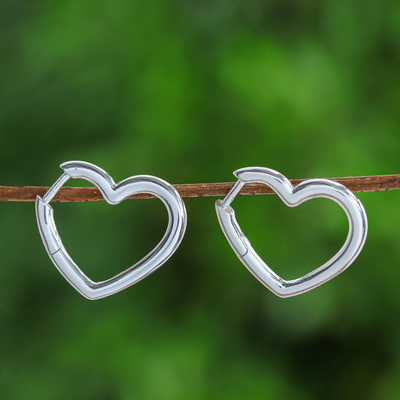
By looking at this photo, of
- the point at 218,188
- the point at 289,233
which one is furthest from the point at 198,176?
the point at 218,188

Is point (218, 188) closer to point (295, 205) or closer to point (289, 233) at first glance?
point (295, 205)

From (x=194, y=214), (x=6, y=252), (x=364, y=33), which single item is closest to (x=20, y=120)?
(x=6, y=252)

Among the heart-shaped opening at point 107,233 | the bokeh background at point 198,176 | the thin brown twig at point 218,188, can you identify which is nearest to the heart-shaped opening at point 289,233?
the bokeh background at point 198,176

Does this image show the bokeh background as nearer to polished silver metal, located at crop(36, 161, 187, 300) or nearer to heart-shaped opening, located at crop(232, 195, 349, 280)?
heart-shaped opening, located at crop(232, 195, 349, 280)

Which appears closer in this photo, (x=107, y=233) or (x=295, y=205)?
(x=295, y=205)

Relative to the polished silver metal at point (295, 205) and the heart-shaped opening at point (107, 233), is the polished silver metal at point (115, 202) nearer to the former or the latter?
the polished silver metal at point (295, 205)

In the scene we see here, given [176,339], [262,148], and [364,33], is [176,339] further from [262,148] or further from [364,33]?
[364,33]
